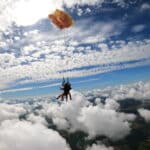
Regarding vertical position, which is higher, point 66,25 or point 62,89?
point 66,25

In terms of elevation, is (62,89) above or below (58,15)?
below

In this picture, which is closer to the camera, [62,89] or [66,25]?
[66,25]

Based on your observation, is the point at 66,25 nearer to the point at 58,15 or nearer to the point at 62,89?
the point at 58,15


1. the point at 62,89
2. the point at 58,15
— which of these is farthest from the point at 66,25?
the point at 62,89
